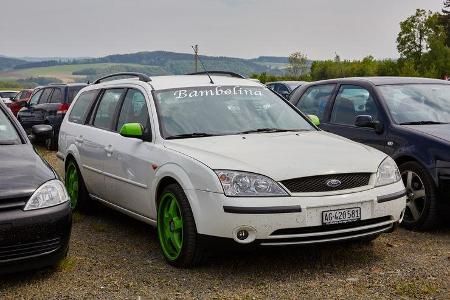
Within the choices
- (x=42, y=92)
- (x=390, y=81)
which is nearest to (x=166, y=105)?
(x=390, y=81)

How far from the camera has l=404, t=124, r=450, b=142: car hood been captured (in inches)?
247

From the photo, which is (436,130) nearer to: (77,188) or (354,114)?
(354,114)

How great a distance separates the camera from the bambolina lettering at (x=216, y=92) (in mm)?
6090

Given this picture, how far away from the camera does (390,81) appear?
759 cm

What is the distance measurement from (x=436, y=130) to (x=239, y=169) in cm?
273

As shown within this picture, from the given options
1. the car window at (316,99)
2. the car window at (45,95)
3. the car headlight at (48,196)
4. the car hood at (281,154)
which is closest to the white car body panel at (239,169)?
the car hood at (281,154)

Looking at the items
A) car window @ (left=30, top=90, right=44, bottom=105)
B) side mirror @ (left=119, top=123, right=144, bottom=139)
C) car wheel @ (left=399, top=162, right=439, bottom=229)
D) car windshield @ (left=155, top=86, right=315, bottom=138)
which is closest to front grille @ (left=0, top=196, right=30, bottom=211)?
side mirror @ (left=119, top=123, right=144, bottom=139)

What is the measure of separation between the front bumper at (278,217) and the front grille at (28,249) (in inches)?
42.0

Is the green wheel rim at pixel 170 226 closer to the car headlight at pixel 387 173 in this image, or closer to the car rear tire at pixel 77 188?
the car headlight at pixel 387 173

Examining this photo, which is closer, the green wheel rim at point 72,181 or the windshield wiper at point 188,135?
the windshield wiper at point 188,135

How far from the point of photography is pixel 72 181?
7.71 m

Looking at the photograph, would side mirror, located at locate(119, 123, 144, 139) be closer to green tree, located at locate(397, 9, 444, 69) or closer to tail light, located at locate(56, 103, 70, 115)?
tail light, located at locate(56, 103, 70, 115)

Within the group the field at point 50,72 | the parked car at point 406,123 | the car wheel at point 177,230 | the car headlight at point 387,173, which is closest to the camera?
the car wheel at point 177,230

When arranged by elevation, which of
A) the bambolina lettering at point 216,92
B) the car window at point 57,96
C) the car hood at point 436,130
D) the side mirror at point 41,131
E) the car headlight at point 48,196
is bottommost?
the car window at point 57,96
